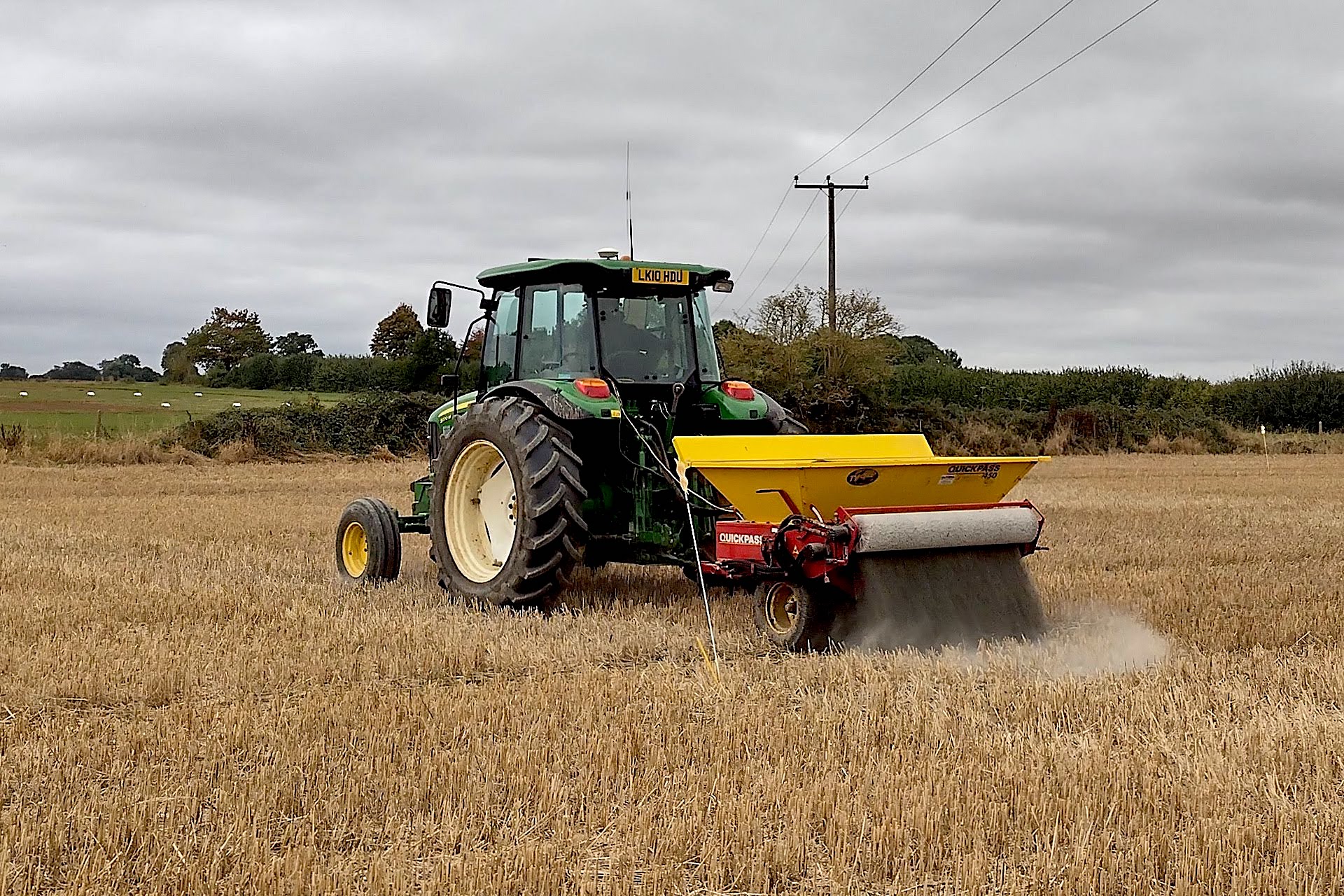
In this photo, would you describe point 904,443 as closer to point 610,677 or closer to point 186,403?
point 610,677

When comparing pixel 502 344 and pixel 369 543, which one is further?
pixel 369 543

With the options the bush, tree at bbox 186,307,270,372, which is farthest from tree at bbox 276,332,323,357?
the bush

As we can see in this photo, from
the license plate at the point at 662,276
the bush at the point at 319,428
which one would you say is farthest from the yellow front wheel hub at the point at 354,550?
the bush at the point at 319,428

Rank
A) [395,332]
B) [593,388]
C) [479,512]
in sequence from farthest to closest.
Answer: [395,332] < [479,512] < [593,388]

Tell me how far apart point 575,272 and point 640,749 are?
400 cm

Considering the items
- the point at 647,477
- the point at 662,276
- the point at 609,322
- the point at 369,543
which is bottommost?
the point at 369,543

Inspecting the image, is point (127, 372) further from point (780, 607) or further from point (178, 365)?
point (780, 607)

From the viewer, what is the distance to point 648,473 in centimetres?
754

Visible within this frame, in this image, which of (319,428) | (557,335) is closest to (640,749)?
(557,335)

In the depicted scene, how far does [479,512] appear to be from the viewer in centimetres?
830

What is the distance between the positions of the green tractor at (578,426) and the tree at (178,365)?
130ft

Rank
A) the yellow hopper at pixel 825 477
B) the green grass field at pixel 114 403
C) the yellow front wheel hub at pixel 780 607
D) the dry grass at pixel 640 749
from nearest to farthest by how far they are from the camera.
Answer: the dry grass at pixel 640 749 → the yellow hopper at pixel 825 477 → the yellow front wheel hub at pixel 780 607 → the green grass field at pixel 114 403

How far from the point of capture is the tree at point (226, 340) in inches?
2115

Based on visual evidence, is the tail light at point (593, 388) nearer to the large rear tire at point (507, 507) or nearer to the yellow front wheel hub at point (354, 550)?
the large rear tire at point (507, 507)
